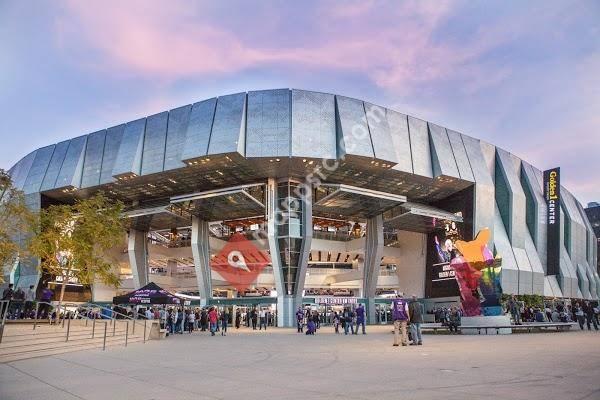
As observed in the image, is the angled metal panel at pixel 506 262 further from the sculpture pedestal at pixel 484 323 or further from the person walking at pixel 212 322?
the person walking at pixel 212 322

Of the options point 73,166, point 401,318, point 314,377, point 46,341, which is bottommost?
point 314,377

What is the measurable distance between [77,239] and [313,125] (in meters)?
21.7

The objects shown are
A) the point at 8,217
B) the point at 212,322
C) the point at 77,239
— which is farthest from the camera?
the point at 212,322

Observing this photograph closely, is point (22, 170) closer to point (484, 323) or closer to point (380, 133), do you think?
point (380, 133)

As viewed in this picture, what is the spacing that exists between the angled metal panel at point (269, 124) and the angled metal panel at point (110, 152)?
586 inches

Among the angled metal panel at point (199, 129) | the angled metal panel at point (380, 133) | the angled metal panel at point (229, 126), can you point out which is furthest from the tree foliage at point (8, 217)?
the angled metal panel at point (380, 133)

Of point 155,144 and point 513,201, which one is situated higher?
point 155,144

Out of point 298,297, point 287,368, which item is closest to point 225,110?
point 298,297

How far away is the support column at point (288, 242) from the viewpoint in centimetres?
4694

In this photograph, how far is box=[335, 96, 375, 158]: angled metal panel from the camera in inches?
1682

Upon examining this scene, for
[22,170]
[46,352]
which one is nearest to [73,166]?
[22,170]

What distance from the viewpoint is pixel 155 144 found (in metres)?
47.4

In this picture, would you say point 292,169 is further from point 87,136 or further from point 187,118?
point 87,136

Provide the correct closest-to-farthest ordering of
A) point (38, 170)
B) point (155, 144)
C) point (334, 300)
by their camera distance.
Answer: point (155, 144) < point (334, 300) < point (38, 170)
